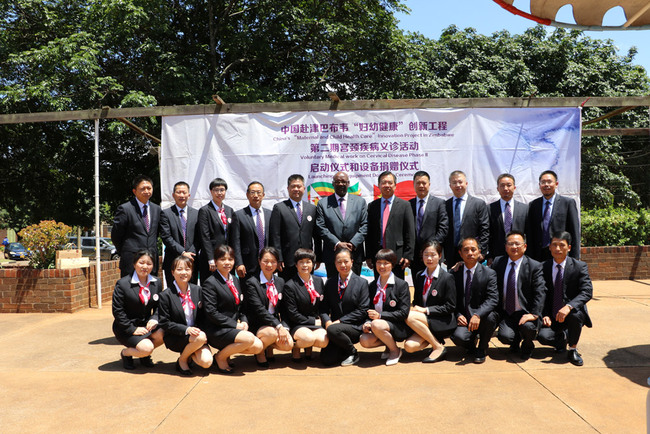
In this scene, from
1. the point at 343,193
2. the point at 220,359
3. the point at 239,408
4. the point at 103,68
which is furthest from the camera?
the point at 103,68

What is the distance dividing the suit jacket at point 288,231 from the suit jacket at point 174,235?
83 cm

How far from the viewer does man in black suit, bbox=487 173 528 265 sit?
17.5 feet

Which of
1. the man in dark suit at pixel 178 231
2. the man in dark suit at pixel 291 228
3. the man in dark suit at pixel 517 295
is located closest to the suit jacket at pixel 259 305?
the man in dark suit at pixel 291 228

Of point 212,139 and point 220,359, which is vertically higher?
point 212,139

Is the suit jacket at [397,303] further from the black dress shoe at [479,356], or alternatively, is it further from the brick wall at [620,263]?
the brick wall at [620,263]

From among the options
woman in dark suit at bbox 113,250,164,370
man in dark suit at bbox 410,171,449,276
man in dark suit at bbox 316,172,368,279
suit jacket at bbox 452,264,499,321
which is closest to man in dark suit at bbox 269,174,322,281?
man in dark suit at bbox 316,172,368,279

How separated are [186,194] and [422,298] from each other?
2.56 meters

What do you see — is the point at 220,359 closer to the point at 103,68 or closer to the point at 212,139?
the point at 212,139

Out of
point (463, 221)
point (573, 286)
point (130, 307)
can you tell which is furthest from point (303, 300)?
point (573, 286)

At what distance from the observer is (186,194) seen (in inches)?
214

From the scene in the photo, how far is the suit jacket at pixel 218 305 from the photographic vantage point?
4.35 meters

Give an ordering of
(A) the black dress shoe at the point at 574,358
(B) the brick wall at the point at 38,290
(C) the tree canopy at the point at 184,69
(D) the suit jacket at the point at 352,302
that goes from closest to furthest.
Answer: (A) the black dress shoe at the point at 574,358
(D) the suit jacket at the point at 352,302
(B) the brick wall at the point at 38,290
(C) the tree canopy at the point at 184,69

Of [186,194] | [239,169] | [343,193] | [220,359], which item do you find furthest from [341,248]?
[239,169]

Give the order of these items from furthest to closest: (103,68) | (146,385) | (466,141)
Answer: (103,68) → (466,141) → (146,385)
